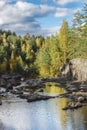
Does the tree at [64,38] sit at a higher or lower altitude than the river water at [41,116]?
lower

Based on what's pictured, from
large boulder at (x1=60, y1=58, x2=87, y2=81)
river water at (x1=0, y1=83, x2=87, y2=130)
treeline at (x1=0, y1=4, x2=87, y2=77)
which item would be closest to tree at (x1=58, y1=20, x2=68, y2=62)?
treeline at (x1=0, y1=4, x2=87, y2=77)

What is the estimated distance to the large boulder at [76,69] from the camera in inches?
4146

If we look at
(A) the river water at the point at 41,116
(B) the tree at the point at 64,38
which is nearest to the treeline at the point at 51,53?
(B) the tree at the point at 64,38

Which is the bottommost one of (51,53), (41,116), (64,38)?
(51,53)

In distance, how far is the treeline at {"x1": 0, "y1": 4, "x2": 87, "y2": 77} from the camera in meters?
93.9

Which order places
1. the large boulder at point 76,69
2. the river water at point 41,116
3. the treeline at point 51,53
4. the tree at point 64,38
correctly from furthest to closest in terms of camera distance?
the tree at point 64,38, the large boulder at point 76,69, the treeline at point 51,53, the river water at point 41,116

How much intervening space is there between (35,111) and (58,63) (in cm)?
7775

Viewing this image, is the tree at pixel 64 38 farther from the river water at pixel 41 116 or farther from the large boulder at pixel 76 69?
the river water at pixel 41 116

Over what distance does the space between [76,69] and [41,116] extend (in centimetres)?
6096

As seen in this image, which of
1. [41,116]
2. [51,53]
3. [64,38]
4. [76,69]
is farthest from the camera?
[51,53]

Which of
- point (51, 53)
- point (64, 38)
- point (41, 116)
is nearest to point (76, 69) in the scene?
point (64, 38)

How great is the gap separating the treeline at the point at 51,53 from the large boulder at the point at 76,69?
2.06m

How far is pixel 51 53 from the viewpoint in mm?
139375

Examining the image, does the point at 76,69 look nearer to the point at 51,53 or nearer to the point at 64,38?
the point at 64,38
